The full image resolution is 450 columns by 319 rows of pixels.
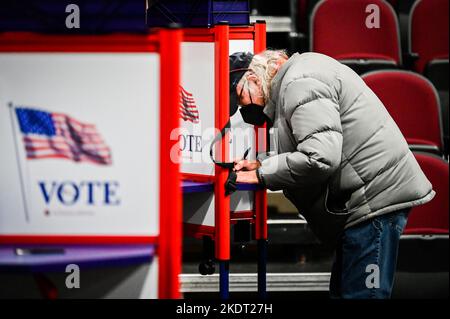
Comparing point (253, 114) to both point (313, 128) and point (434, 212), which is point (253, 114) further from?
point (434, 212)

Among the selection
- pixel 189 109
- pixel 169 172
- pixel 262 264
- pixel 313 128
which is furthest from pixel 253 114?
pixel 169 172

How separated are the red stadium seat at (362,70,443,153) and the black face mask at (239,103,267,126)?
1089 mm

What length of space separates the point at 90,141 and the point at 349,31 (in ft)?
8.65

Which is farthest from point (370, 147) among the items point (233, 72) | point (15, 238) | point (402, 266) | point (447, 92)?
point (447, 92)

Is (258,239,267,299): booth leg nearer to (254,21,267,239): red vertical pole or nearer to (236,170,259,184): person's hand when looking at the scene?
(254,21,267,239): red vertical pole

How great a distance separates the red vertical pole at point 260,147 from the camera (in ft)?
8.93

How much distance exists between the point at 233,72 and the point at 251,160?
35 centimetres

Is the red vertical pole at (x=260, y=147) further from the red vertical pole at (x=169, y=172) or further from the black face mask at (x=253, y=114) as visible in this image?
the red vertical pole at (x=169, y=172)

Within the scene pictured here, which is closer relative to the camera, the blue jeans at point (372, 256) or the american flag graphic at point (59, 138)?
the american flag graphic at point (59, 138)

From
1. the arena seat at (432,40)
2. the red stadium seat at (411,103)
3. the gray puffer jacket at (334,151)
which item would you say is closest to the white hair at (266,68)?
the gray puffer jacket at (334,151)

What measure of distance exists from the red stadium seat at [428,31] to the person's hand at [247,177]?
1991 millimetres

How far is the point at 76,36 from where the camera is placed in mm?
1322

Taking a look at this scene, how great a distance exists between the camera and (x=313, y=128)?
187 centimetres
